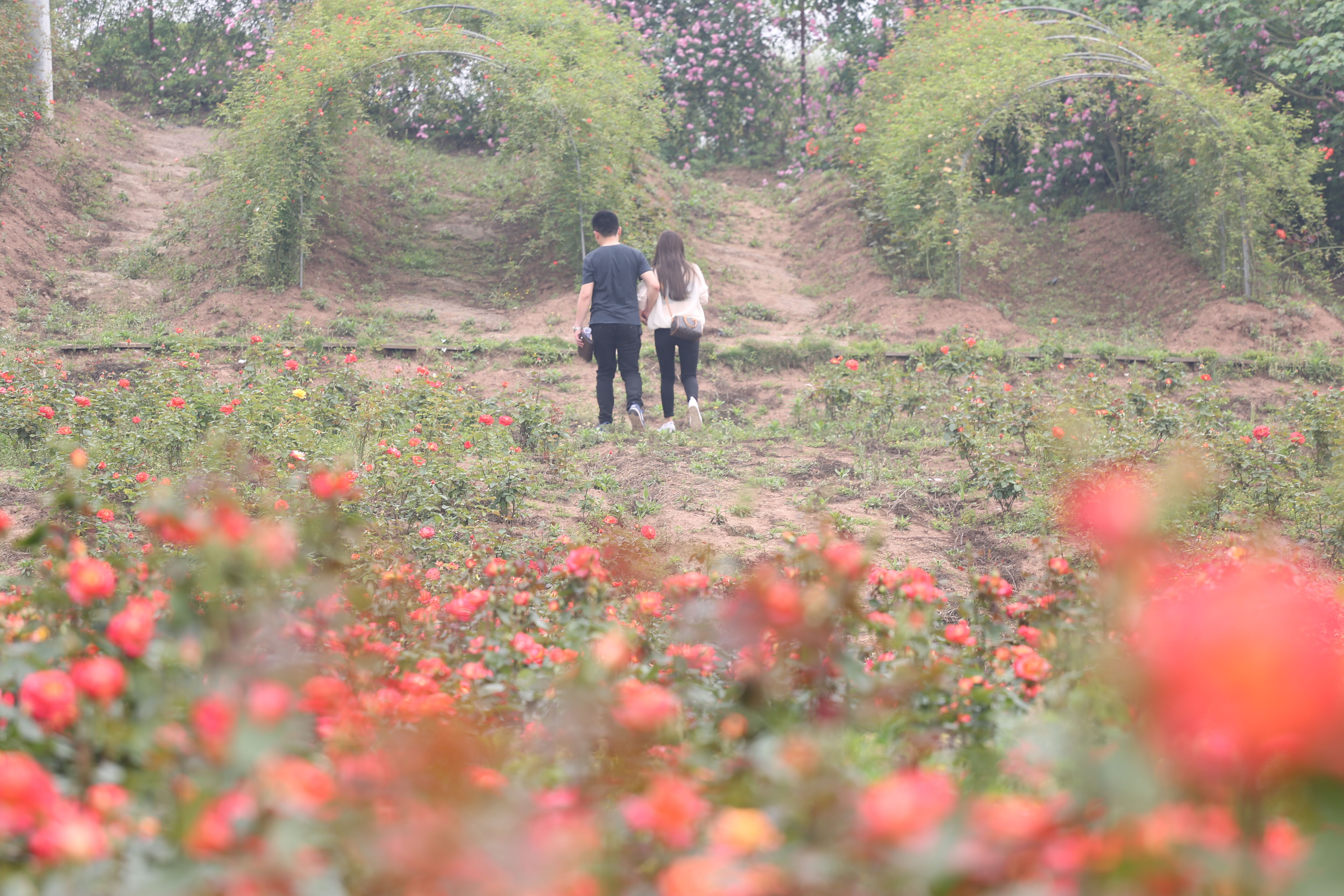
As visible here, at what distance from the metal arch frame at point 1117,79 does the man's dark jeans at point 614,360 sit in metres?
4.47

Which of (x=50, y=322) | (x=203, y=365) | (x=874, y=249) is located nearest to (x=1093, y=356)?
(x=874, y=249)

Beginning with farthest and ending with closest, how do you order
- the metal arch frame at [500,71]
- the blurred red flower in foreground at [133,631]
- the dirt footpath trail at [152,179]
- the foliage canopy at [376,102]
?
1. the dirt footpath trail at [152,179]
2. the metal arch frame at [500,71]
3. the foliage canopy at [376,102]
4. the blurred red flower in foreground at [133,631]

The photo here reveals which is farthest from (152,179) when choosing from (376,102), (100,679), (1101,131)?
(100,679)

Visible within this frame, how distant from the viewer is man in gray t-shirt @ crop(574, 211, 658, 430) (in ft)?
19.7

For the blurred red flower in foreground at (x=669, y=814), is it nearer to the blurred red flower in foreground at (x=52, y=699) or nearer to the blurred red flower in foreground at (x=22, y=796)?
the blurred red flower in foreground at (x=22, y=796)

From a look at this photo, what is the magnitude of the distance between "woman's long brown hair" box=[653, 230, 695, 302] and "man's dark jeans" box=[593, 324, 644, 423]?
0.30 m

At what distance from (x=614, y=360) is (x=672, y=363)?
39 cm

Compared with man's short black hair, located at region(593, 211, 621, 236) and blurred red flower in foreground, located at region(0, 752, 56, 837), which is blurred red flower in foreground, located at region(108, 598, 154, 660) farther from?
man's short black hair, located at region(593, 211, 621, 236)

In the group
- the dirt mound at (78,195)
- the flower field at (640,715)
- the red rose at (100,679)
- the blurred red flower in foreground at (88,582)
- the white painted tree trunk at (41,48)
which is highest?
the white painted tree trunk at (41,48)

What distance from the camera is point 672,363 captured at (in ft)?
21.1

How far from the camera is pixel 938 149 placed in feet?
31.3

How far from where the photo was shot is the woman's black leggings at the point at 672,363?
634 centimetres

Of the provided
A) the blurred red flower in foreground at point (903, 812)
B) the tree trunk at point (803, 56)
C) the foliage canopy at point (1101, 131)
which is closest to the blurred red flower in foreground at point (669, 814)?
the blurred red flower in foreground at point (903, 812)

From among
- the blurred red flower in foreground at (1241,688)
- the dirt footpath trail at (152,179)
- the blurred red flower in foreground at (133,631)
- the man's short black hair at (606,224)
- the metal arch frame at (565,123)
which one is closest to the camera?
the blurred red flower in foreground at (1241,688)
